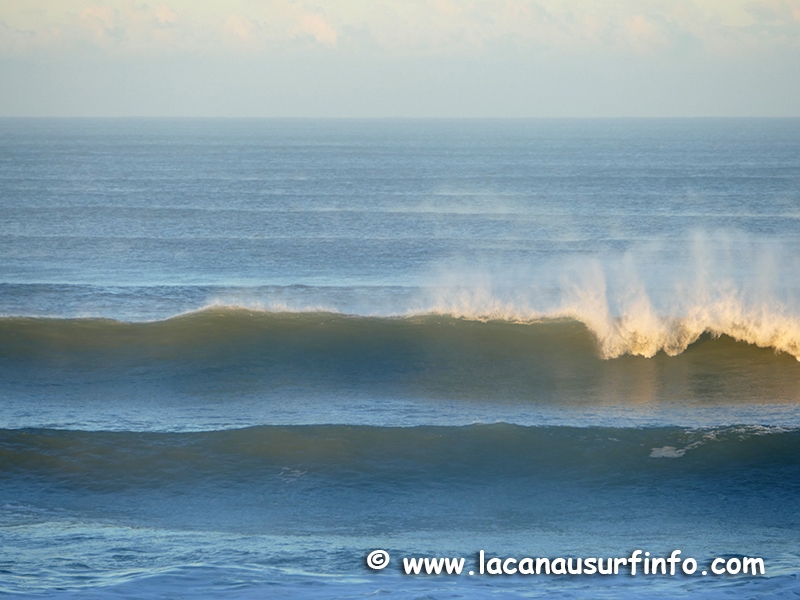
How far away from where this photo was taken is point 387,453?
9.35 meters

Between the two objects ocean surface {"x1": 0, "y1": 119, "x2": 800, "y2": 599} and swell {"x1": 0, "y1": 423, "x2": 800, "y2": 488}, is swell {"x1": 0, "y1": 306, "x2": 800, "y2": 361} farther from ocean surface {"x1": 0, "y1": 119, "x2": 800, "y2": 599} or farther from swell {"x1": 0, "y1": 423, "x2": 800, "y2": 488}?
swell {"x1": 0, "y1": 423, "x2": 800, "y2": 488}

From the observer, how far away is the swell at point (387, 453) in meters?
8.93

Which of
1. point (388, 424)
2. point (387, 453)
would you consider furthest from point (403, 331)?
point (387, 453)

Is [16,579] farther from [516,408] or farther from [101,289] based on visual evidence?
[101,289]

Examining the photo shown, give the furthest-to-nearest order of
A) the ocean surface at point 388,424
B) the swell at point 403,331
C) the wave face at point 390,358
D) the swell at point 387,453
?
1. the swell at point 403,331
2. the wave face at point 390,358
3. the swell at point 387,453
4. the ocean surface at point 388,424

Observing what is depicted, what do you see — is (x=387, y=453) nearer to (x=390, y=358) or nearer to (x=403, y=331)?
(x=390, y=358)

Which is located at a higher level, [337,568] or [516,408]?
[516,408]

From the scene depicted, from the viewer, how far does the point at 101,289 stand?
20.7 meters

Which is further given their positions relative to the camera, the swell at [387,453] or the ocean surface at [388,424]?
the swell at [387,453]

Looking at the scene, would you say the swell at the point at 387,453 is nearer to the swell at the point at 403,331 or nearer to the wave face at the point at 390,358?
the wave face at the point at 390,358

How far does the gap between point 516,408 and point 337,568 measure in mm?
5152

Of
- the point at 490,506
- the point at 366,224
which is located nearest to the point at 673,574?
the point at 490,506

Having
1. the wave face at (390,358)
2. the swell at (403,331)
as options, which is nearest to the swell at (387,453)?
the wave face at (390,358)

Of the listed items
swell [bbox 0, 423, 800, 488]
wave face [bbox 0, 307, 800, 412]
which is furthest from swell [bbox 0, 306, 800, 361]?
swell [bbox 0, 423, 800, 488]
